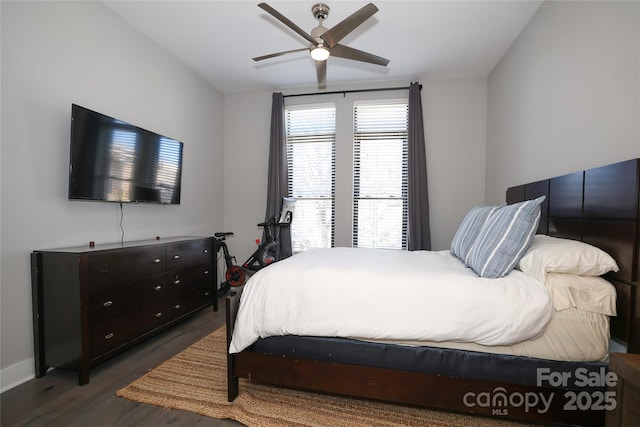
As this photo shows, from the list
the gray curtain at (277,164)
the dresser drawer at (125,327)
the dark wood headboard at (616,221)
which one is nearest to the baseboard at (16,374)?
the dresser drawer at (125,327)

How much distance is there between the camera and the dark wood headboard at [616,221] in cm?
127

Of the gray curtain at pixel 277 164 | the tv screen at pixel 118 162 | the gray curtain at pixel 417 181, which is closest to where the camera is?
the tv screen at pixel 118 162

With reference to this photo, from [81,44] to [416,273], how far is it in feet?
10.0

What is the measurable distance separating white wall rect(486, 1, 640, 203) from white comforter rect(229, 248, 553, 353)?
41.1 inches

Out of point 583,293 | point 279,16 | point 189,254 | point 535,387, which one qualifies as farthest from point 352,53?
point 535,387

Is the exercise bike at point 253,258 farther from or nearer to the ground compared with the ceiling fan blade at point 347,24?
nearer to the ground

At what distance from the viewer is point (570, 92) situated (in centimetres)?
196

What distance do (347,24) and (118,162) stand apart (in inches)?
84.8

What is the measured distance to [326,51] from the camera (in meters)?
2.29

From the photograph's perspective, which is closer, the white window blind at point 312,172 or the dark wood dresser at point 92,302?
the dark wood dresser at point 92,302

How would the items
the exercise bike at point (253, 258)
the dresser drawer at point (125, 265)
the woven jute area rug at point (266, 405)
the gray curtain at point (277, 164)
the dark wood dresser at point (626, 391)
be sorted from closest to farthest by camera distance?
the dark wood dresser at point (626, 391), the woven jute area rug at point (266, 405), the dresser drawer at point (125, 265), the exercise bike at point (253, 258), the gray curtain at point (277, 164)

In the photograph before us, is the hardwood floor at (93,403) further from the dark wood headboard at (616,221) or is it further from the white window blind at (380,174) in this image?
the white window blind at (380,174)

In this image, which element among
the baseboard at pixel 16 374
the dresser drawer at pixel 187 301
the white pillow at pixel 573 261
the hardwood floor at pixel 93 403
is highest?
the white pillow at pixel 573 261

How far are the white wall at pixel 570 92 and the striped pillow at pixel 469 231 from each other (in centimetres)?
64
